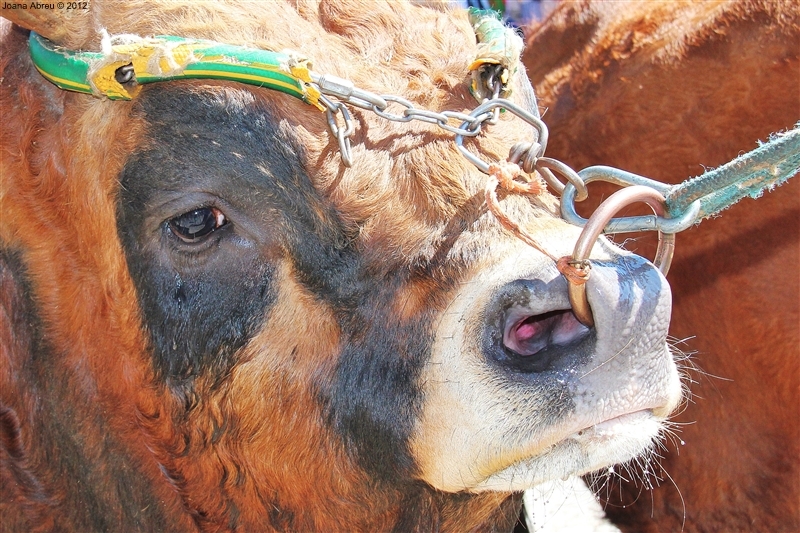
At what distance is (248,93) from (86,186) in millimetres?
685

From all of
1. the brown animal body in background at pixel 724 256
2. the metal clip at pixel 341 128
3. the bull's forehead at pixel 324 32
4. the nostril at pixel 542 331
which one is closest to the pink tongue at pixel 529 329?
the nostril at pixel 542 331

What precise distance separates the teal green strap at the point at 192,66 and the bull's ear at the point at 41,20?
0.29 m

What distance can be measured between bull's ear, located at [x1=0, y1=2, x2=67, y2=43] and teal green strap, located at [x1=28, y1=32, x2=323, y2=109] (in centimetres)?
29

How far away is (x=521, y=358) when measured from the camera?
7.23 ft

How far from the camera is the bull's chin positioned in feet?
7.33

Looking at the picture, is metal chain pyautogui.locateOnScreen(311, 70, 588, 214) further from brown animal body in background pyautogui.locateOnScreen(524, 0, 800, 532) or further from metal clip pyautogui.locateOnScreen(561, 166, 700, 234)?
brown animal body in background pyautogui.locateOnScreen(524, 0, 800, 532)

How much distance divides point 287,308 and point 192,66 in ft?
2.62

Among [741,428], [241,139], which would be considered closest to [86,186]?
[241,139]

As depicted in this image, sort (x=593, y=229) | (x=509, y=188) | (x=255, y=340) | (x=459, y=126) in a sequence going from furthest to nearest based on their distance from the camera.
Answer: (x=255, y=340) → (x=459, y=126) → (x=509, y=188) → (x=593, y=229)

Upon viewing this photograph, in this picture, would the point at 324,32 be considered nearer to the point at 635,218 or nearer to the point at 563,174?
the point at 563,174

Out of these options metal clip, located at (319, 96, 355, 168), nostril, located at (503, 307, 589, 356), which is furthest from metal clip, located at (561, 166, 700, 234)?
metal clip, located at (319, 96, 355, 168)

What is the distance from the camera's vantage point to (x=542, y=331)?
2266mm

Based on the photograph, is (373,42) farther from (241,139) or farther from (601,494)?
(601,494)

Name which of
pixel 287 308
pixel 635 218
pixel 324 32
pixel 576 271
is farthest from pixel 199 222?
pixel 635 218
